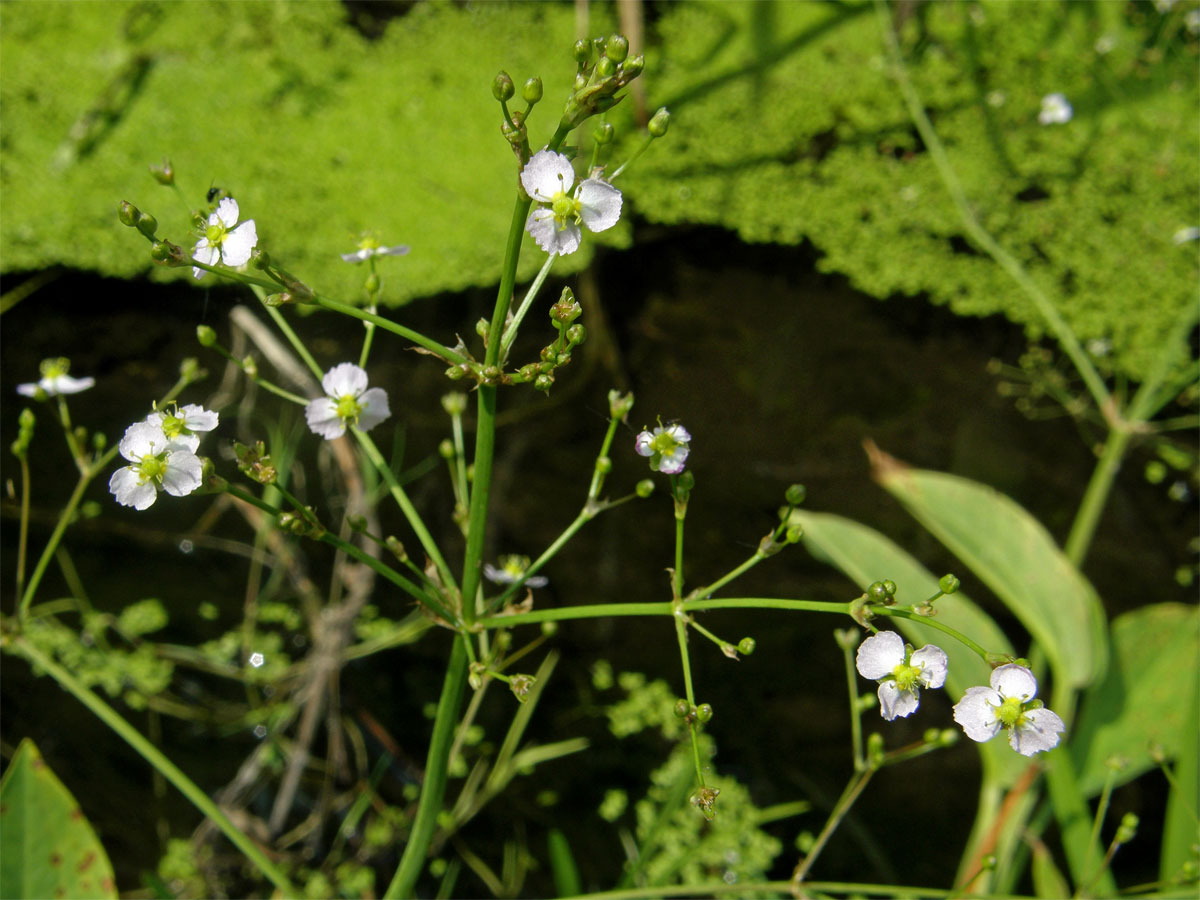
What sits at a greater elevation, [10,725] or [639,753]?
[639,753]

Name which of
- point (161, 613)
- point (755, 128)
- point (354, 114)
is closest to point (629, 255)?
point (755, 128)

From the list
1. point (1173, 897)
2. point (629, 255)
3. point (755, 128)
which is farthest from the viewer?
point (755, 128)

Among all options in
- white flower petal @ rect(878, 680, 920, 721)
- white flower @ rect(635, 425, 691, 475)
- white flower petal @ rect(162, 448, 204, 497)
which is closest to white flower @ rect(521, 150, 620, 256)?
white flower @ rect(635, 425, 691, 475)

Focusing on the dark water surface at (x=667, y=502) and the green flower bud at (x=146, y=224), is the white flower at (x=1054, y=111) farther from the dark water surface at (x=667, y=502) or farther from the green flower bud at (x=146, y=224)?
the green flower bud at (x=146, y=224)

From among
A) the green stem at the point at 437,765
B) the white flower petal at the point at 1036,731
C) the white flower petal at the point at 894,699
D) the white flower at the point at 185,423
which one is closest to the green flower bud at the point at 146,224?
the white flower at the point at 185,423

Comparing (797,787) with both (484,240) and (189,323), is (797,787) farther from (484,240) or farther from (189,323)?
(189,323)

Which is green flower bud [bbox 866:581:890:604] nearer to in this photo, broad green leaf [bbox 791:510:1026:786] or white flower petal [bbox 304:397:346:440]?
white flower petal [bbox 304:397:346:440]
